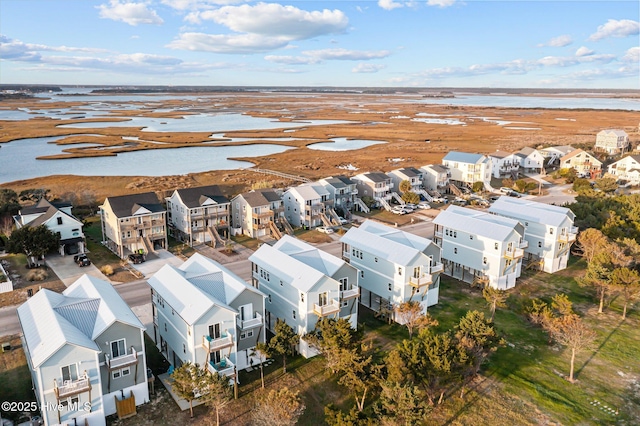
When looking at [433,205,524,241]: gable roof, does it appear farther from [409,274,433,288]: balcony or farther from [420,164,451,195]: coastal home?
[420,164,451,195]: coastal home

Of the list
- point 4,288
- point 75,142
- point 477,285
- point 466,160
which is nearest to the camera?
point 4,288

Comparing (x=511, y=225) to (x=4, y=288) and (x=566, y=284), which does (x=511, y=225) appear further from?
(x=4, y=288)

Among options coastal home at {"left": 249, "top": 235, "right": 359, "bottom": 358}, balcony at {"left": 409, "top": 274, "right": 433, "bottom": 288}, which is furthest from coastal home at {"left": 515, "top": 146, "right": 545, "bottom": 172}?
coastal home at {"left": 249, "top": 235, "right": 359, "bottom": 358}

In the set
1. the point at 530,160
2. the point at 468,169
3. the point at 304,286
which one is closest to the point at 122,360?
the point at 304,286

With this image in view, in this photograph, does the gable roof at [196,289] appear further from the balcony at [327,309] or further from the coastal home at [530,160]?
the coastal home at [530,160]

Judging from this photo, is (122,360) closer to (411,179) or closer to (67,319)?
(67,319)

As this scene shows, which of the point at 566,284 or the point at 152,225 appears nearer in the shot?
the point at 566,284

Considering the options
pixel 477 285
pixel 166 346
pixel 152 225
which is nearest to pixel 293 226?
pixel 152 225
